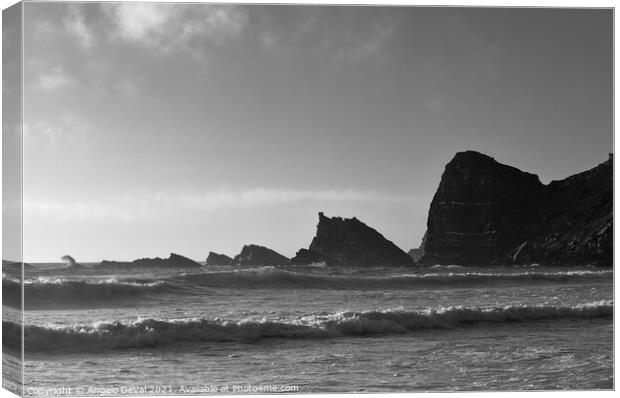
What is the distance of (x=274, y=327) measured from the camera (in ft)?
23.2

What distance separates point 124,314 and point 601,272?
4.15m

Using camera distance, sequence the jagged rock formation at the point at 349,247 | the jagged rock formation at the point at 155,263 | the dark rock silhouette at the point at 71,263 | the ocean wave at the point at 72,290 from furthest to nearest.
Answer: the jagged rock formation at the point at 349,247, the jagged rock formation at the point at 155,263, the dark rock silhouette at the point at 71,263, the ocean wave at the point at 72,290

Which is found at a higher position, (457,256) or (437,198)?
(437,198)

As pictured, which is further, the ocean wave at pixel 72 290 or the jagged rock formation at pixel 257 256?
the jagged rock formation at pixel 257 256

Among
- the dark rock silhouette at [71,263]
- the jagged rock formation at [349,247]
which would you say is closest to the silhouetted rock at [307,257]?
the jagged rock formation at [349,247]

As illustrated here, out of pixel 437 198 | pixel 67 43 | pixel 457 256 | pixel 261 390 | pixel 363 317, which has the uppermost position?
pixel 67 43

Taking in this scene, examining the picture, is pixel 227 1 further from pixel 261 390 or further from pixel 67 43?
pixel 261 390

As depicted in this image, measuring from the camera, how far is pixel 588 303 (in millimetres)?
7391

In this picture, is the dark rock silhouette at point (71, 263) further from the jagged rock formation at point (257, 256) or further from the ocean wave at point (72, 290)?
the jagged rock formation at point (257, 256)

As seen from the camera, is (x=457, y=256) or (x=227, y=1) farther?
(x=457, y=256)

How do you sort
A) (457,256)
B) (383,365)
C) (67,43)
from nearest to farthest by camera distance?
(67,43)
(383,365)
(457,256)

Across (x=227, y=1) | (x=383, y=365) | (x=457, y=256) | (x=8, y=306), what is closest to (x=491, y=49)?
(x=457, y=256)

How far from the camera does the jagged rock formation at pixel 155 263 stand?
6.66 metres

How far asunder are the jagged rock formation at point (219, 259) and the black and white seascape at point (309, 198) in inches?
1.4
